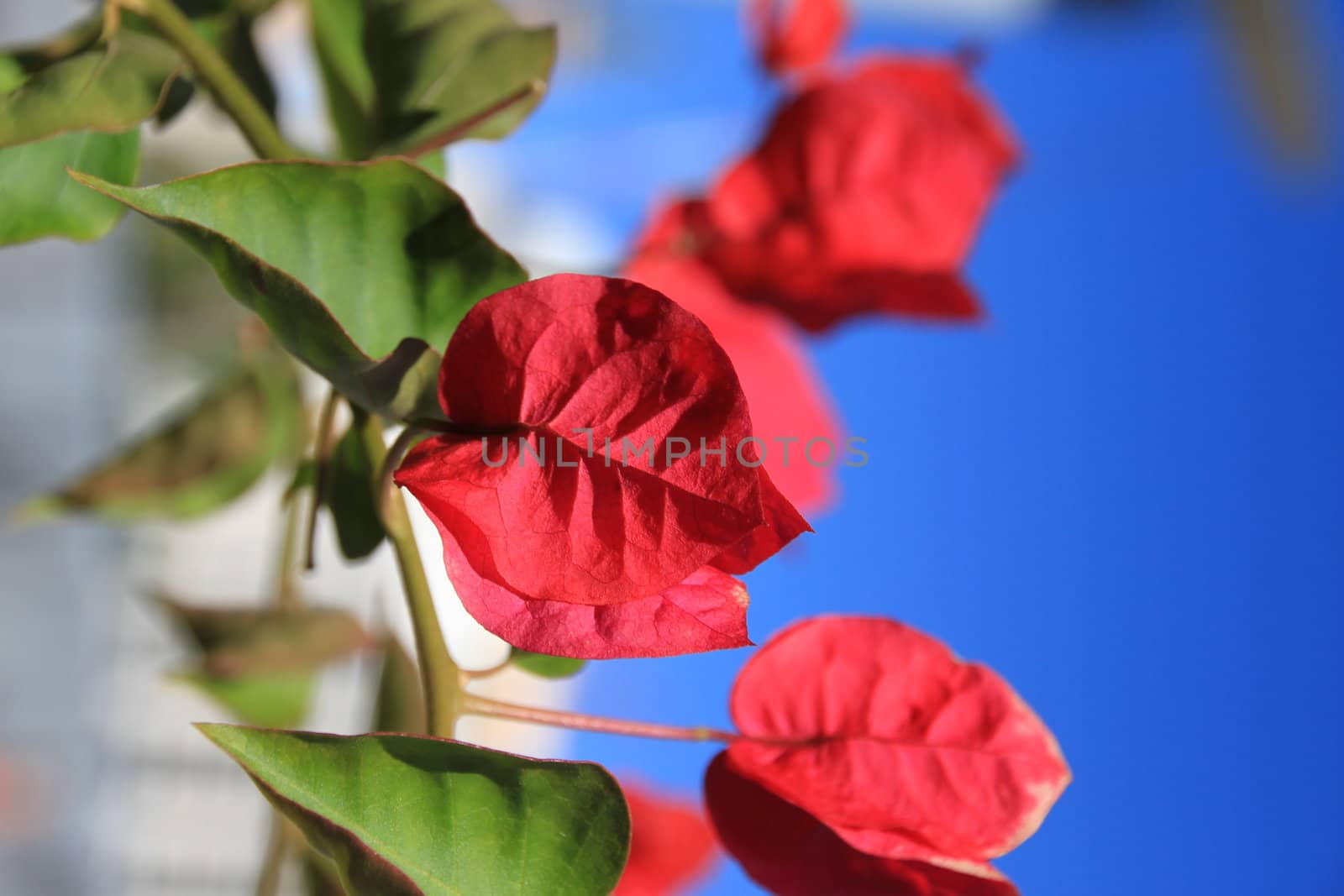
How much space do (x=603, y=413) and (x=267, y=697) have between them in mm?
336

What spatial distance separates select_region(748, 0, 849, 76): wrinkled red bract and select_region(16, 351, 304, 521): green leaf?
291 millimetres

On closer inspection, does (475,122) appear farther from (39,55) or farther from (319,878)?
(319,878)

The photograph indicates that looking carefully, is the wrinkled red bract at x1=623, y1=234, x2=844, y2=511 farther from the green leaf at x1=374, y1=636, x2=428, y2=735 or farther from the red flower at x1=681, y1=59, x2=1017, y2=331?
the green leaf at x1=374, y1=636, x2=428, y2=735

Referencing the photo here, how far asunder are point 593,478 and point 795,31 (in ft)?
1.28

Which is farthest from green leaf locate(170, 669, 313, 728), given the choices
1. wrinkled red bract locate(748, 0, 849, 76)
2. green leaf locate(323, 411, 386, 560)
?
wrinkled red bract locate(748, 0, 849, 76)

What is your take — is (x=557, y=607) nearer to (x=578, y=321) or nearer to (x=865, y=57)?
(x=578, y=321)

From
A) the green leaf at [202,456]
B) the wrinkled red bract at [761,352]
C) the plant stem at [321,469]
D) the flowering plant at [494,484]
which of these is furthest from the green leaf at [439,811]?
the green leaf at [202,456]

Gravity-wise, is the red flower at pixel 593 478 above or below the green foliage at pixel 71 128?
below

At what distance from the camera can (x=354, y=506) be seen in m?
0.26

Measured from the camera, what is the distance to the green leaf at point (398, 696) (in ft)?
0.99

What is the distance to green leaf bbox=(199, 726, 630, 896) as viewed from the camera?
18 centimetres

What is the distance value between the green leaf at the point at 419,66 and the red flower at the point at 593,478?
9 cm

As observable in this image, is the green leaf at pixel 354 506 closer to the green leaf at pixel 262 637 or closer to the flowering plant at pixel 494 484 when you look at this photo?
the flowering plant at pixel 494 484

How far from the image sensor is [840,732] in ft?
0.86
